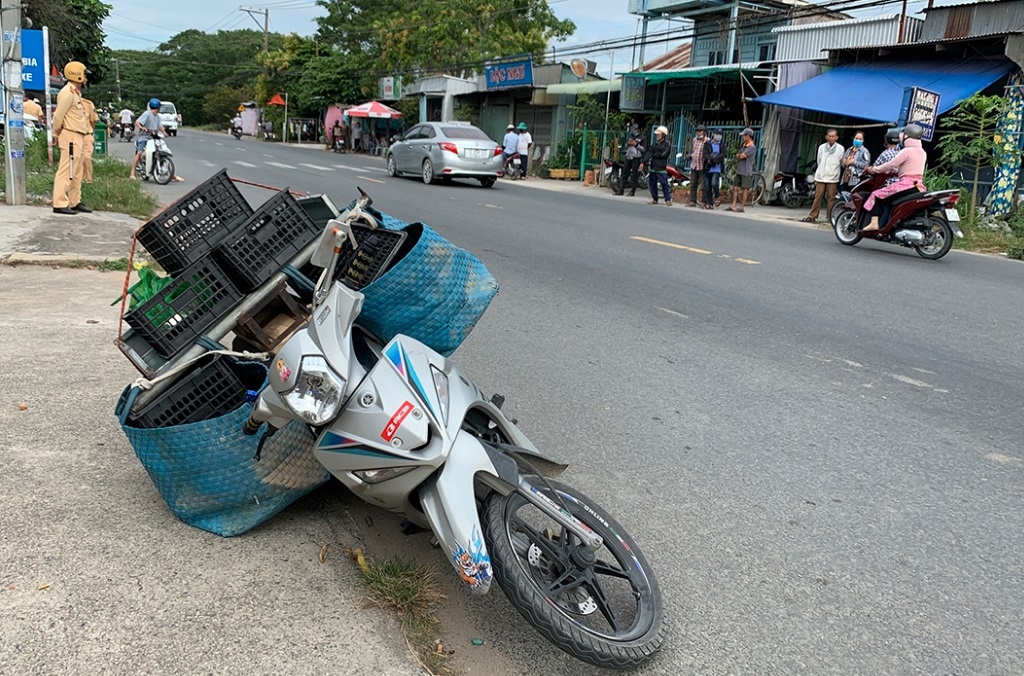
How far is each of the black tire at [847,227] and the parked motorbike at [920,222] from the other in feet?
1.31

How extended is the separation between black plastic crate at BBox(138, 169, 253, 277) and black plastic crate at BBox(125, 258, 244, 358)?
0.09 metres

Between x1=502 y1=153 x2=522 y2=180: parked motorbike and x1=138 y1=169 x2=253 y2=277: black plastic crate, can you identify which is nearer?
x1=138 y1=169 x2=253 y2=277: black plastic crate

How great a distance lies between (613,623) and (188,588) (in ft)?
4.28

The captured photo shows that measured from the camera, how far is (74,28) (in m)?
23.5

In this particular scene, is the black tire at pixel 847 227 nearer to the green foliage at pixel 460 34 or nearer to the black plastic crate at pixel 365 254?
the black plastic crate at pixel 365 254

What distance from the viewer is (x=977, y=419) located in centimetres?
443

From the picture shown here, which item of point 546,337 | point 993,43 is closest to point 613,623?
point 546,337

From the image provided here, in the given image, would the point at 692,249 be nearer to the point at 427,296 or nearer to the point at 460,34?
the point at 427,296

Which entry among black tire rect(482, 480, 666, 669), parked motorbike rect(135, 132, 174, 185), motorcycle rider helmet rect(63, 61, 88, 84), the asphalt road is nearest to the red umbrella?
parked motorbike rect(135, 132, 174, 185)

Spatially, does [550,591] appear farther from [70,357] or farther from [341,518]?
[70,357]

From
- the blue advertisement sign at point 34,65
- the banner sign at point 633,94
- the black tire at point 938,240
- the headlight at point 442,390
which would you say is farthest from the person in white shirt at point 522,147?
the headlight at point 442,390

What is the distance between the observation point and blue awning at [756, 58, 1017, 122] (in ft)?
51.7

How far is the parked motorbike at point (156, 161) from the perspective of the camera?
1598 centimetres

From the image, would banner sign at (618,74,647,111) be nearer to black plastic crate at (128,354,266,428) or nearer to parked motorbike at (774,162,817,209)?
parked motorbike at (774,162,817,209)
